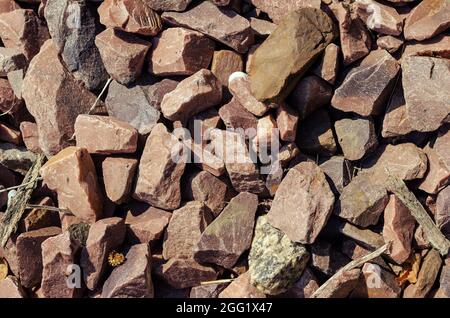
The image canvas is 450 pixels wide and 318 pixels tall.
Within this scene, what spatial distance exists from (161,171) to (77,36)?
1.05m

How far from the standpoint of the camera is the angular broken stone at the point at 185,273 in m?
3.12

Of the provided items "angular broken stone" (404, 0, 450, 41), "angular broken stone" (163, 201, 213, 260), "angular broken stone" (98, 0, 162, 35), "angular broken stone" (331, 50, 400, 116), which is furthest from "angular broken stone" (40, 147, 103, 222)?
"angular broken stone" (404, 0, 450, 41)

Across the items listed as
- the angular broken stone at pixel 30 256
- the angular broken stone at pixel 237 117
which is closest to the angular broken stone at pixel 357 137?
the angular broken stone at pixel 237 117

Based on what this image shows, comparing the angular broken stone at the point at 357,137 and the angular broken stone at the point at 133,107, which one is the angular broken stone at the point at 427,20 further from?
the angular broken stone at the point at 133,107

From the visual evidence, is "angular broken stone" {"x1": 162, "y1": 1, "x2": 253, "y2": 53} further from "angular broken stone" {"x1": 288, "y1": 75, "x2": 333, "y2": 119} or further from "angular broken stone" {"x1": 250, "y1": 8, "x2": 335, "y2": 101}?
"angular broken stone" {"x1": 288, "y1": 75, "x2": 333, "y2": 119}

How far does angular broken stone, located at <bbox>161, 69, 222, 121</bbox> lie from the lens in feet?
10.3

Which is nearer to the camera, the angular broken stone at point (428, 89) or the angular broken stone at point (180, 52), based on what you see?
the angular broken stone at point (428, 89)

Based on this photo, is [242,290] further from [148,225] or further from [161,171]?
[161,171]

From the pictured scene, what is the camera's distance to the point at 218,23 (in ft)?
10.5

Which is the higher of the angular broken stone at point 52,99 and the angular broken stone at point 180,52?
the angular broken stone at point 180,52

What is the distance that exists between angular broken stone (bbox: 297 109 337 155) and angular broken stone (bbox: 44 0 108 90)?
4.42ft

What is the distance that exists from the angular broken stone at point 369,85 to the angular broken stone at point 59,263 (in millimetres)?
1765

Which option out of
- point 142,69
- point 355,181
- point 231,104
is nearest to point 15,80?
point 142,69

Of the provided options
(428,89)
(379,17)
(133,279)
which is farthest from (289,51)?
(133,279)
